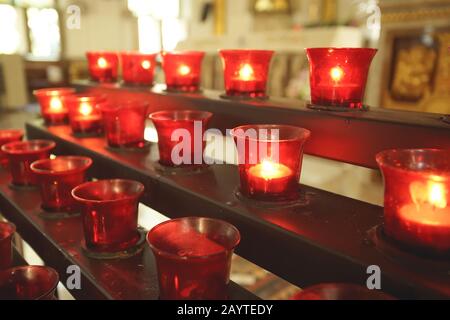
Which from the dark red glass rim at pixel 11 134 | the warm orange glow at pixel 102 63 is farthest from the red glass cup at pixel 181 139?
the warm orange glow at pixel 102 63

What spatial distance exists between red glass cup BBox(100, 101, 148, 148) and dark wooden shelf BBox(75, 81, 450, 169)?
0.59 ft

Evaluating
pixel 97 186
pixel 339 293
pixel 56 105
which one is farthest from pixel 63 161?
pixel 339 293

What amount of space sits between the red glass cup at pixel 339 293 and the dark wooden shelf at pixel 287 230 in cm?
5

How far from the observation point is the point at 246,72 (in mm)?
1185

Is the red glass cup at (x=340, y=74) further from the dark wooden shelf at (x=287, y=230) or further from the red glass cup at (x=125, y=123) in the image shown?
the red glass cup at (x=125, y=123)

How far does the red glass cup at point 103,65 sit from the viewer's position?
1.78m

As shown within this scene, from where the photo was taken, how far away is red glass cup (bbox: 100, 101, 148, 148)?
1.25 m

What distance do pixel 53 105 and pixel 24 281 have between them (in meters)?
1.02

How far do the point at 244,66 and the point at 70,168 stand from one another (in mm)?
555
